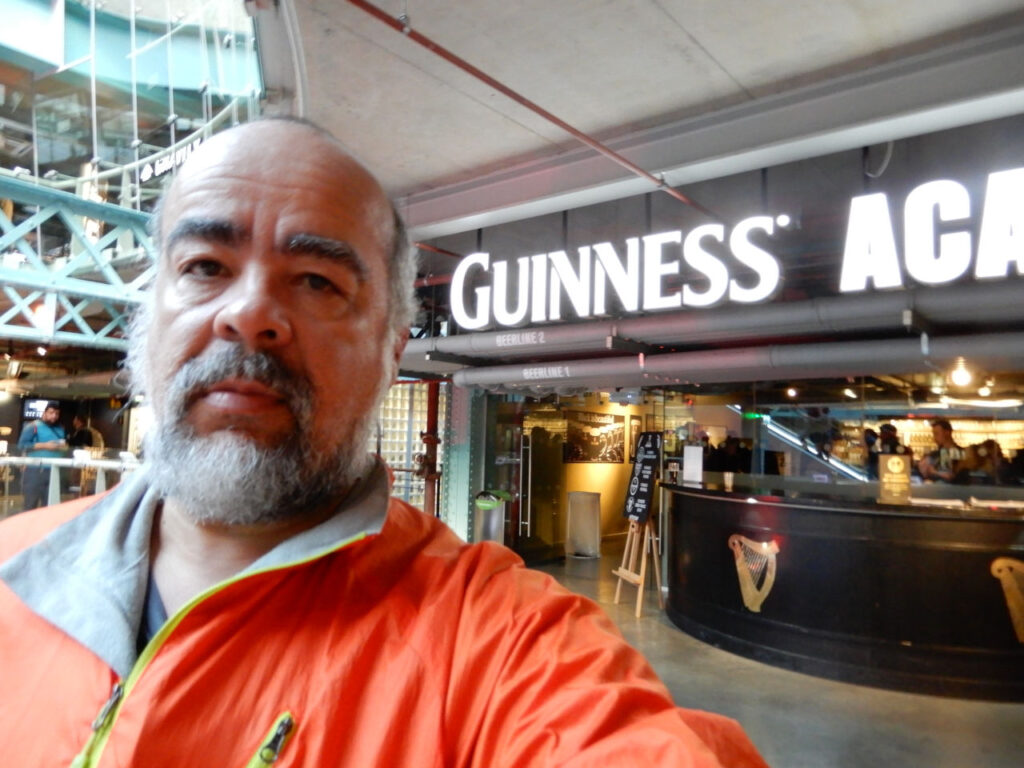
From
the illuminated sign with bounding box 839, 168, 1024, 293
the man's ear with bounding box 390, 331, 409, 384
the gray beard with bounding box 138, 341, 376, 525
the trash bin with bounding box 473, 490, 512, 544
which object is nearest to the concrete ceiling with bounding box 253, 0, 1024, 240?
the illuminated sign with bounding box 839, 168, 1024, 293

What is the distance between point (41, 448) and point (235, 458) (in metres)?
3.97

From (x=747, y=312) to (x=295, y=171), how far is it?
4321 millimetres

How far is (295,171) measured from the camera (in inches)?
39.2

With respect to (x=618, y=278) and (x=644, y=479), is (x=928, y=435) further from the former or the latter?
(x=618, y=278)

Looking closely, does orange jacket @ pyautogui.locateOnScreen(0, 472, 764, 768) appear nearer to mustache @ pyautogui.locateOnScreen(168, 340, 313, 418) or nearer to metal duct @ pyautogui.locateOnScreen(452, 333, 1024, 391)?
mustache @ pyautogui.locateOnScreen(168, 340, 313, 418)

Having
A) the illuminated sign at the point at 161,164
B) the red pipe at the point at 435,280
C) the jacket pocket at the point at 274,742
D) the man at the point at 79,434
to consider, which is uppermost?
the red pipe at the point at 435,280

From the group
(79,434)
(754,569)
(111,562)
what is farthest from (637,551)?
(111,562)

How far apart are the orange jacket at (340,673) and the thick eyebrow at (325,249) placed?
371 millimetres

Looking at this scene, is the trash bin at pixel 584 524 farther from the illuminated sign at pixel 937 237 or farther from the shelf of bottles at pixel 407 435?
the illuminated sign at pixel 937 237

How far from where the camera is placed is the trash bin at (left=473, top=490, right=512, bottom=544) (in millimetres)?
8234

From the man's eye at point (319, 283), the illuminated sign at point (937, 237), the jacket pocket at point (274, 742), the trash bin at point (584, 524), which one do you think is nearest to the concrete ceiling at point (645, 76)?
the illuminated sign at point (937, 237)

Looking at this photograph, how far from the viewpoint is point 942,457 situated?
8062 mm

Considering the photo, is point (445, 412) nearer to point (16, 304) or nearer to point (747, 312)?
point (747, 312)

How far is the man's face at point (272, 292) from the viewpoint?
0.89 m
